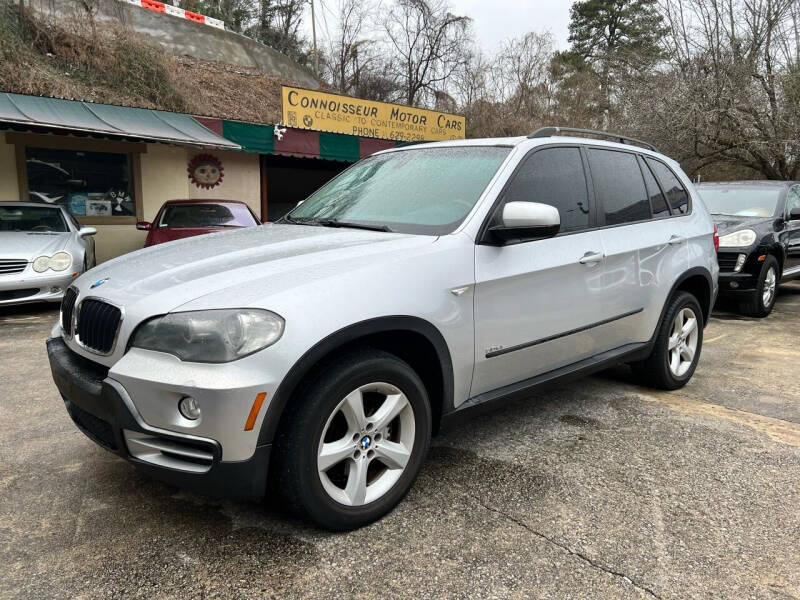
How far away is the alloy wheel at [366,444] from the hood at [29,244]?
600 cm

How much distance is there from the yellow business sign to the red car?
4776 millimetres

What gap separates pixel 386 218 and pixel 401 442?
114 cm

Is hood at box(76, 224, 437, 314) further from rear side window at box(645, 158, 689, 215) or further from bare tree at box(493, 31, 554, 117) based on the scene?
bare tree at box(493, 31, 554, 117)

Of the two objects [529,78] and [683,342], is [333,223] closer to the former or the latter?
[683,342]

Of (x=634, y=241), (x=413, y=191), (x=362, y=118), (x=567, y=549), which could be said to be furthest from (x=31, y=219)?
(x=362, y=118)

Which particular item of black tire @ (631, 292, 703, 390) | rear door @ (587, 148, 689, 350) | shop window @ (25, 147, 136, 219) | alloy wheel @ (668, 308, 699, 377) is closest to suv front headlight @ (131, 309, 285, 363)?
rear door @ (587, 148, 689, 350)

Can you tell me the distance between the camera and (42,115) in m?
9.12

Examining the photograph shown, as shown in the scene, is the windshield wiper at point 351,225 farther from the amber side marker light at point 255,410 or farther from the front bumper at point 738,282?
the front bumper at point 738,282

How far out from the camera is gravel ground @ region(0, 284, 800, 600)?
2062mm

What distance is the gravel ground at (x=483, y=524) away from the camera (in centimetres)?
206

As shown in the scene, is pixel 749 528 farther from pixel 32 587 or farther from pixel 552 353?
pixel 32 587

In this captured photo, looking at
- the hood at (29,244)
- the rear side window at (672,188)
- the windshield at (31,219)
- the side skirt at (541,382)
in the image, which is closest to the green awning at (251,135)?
the windshield at (31,219)

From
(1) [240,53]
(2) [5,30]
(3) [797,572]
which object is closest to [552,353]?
(3) [797,572]

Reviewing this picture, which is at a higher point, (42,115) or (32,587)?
(42,115)
